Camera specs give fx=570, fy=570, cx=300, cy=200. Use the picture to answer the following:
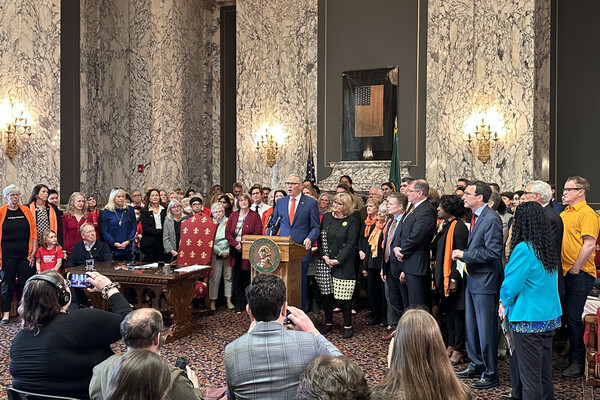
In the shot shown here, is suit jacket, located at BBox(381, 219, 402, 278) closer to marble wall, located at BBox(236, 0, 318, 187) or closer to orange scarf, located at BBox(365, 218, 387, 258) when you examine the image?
orange scarf, located at BBox(365, 218, 387, 258)

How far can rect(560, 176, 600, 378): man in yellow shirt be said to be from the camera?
5.18 meters

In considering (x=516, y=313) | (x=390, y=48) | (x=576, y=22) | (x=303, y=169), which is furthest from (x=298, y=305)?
(x=576, y=22)

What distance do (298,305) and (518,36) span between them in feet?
22.2

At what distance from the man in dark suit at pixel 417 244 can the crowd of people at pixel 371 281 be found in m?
0.01

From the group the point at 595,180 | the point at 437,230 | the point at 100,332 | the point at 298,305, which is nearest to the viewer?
the point at 100,332

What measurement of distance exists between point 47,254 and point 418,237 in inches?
187

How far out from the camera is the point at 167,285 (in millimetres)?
6344

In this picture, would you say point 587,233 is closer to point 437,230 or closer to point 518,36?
point 437,230

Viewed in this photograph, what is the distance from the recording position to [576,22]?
1109cm

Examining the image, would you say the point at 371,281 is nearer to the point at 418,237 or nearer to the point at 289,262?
the point at 289,262

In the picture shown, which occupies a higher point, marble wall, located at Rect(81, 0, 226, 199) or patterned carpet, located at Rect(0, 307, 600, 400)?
marble wall, located at Rect(81, 0, 226, 199)

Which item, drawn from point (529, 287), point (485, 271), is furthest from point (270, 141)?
point (529, 287)

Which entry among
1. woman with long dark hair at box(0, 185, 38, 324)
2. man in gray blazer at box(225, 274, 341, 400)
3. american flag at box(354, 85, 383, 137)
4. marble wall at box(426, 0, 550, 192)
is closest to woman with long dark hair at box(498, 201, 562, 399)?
man in gray blazer at box(225, 274, 341, 400)

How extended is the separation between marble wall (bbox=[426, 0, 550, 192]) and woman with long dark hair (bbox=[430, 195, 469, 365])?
5.29 m
